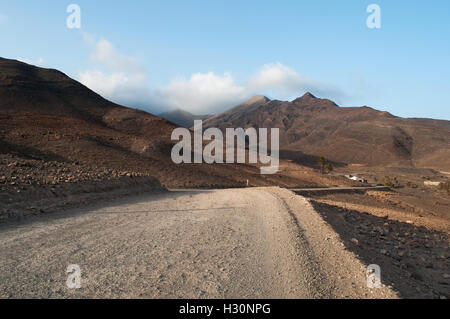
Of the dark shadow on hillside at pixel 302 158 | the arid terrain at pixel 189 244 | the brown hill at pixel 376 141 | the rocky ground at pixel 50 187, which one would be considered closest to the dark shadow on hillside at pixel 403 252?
the arid terrain at pixel 189 244

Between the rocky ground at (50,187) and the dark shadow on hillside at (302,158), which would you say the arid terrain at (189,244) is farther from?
the dark shadow on hillside at (302,158)

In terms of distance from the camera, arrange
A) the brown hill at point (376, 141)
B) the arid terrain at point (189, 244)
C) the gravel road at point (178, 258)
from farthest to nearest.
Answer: the brown hill at point (376, 141), the arid terrain at point (189, 244), the gravel road at point (178, 258)

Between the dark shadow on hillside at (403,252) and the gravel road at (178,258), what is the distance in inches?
43.4

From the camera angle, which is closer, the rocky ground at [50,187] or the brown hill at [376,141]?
the rocky ground at [50,187]

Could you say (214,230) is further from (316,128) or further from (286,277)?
(316,128)

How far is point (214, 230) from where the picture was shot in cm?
932

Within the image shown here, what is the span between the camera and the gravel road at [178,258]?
5.09 meters

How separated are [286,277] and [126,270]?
2.99 m

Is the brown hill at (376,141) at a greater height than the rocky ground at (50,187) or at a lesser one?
greater

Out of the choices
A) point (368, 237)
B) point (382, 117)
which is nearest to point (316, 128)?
point (382, 117)

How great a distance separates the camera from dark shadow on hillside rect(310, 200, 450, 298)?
736 cm

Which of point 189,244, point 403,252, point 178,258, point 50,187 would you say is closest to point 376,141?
point 403,252

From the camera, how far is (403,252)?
1116 cm

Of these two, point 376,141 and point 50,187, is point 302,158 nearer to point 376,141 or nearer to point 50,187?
point 376,141
